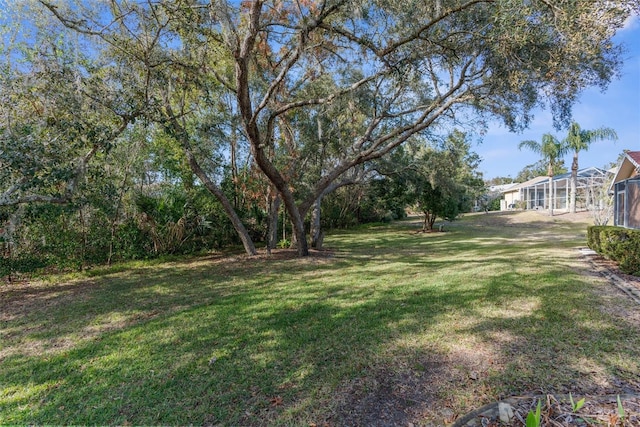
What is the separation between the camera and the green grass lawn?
258 cm

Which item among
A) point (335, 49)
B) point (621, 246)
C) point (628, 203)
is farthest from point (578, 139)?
point (335, 49)

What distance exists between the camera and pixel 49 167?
17.4ft

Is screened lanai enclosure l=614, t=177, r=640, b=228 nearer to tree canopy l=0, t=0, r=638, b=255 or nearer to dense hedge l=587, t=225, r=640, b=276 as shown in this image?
dense hedge l=587, t=225, r=640, b=276

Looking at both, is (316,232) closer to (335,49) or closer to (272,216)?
(272,216)

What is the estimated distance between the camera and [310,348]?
350 centimetres

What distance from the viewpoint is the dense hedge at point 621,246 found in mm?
6254

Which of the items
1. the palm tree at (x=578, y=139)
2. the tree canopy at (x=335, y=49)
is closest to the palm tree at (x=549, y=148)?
the palm tree at (x=578, y=139)

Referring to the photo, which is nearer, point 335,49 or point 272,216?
point 335,49

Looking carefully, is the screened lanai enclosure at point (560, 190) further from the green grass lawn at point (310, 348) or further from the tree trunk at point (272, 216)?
the green grass lawn at point (310, 348)

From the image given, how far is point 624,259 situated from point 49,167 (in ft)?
35.6

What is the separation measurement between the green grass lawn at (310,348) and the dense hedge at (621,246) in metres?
0.88

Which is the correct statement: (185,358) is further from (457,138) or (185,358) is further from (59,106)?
(457,138)

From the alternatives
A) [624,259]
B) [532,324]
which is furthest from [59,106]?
[624,259]

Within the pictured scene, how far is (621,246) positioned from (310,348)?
7277mm
